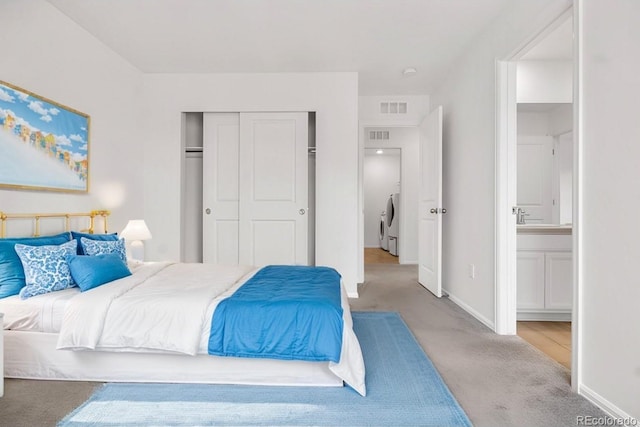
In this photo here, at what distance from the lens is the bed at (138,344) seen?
1974 millimetres

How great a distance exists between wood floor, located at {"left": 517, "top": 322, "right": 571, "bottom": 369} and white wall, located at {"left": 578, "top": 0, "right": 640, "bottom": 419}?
2.18 feet

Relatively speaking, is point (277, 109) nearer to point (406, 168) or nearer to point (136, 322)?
point (136, 322)

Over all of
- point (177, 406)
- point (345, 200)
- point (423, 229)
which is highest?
point (345, 200)

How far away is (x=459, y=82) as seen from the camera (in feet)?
12.8

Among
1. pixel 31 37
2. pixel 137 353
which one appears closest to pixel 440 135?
pixel 137 353

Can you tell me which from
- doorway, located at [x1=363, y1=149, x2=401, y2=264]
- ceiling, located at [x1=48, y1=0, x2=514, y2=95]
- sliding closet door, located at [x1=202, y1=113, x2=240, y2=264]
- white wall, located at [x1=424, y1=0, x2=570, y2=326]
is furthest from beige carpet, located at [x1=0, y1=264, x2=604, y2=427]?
doorway, located at [x1=363, y1=149, x2=401, y2=264]

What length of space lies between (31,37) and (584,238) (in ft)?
13.0

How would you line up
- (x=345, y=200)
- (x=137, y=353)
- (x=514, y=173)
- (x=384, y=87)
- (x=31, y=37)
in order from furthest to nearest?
(x=384, y=87)
(x=345, y=200)
(x=514, y=173)
(x=31, y=37)
(x=137, y=353)

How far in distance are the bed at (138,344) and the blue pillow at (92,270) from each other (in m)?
0.10

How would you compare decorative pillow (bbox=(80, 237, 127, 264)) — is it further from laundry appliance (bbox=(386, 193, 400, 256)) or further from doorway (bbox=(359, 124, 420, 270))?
laundry appliance (bbox=(386, 193, 400, 256))

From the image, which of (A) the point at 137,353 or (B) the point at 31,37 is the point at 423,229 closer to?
(A) the point at 137,353

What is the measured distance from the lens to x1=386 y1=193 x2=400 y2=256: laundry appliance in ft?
26.6

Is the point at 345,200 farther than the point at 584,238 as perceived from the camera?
Yes

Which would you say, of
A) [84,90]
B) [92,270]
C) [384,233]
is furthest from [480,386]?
[384,233]
